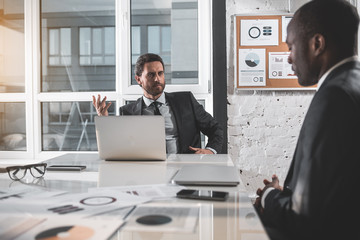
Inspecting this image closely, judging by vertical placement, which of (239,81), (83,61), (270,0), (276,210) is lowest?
(276,210)

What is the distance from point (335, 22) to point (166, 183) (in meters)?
0.75

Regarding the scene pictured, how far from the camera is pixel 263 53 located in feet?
8.82

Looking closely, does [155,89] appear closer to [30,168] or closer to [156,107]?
[156,107]

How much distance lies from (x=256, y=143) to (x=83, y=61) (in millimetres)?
1763

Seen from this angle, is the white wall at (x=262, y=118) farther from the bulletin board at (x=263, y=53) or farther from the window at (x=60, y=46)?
the window at (x=60, y=46)

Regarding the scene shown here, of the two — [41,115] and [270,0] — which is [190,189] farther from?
[41,115]

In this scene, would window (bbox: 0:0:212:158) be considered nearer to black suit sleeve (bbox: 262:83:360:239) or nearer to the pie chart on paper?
the pie chart on paper

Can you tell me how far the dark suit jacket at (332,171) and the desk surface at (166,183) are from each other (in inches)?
5.3

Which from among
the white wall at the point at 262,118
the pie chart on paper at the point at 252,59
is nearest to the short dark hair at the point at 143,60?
the white wall at the point at 262,118

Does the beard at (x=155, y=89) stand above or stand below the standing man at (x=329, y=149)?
above

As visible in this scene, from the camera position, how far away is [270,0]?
2.68 meters

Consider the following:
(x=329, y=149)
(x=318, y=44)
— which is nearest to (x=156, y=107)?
(x=318, y=44)

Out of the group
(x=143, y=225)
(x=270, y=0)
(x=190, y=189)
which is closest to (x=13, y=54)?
(x=270, y=0)

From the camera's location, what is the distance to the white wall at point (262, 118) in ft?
8.82
